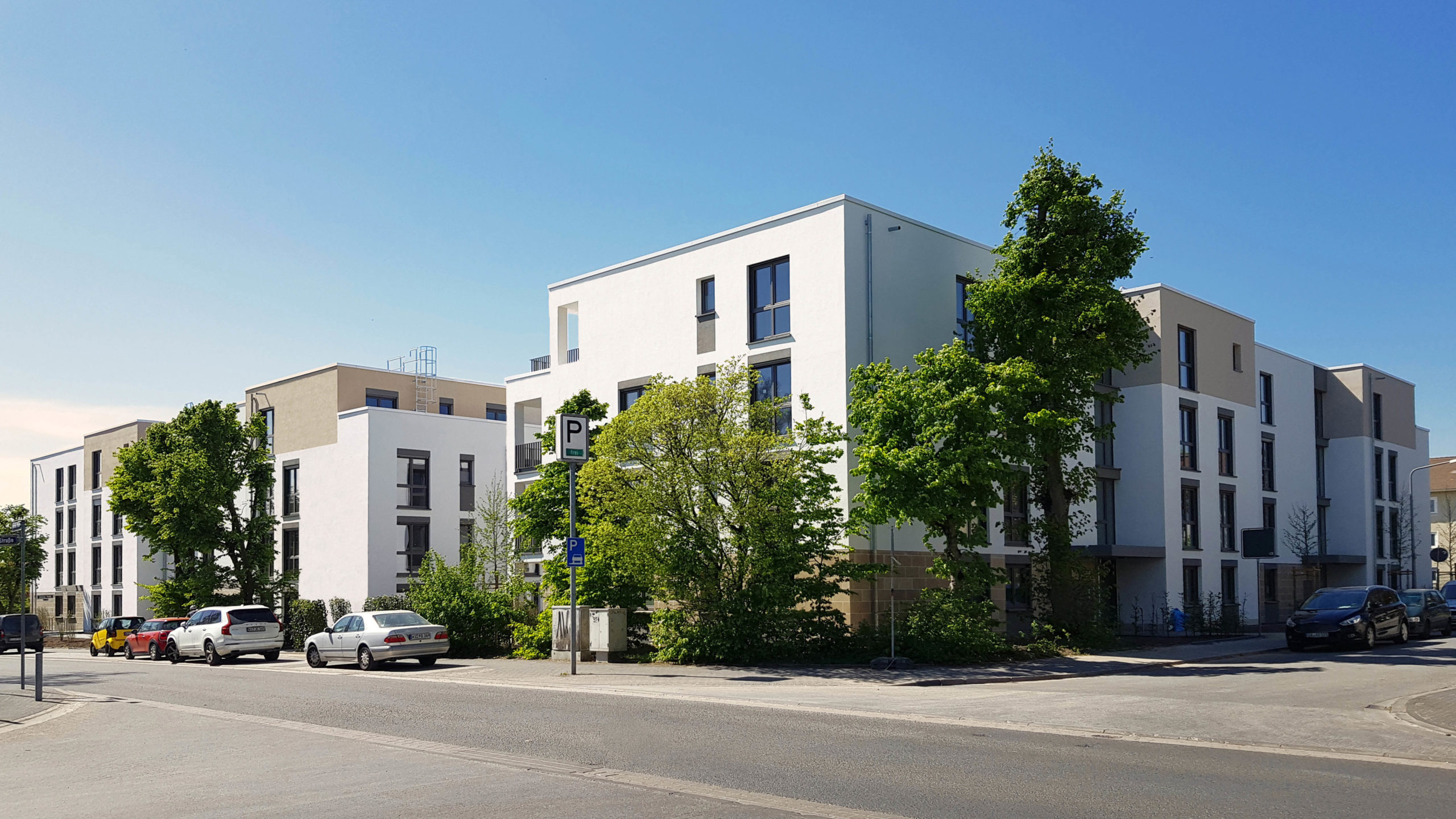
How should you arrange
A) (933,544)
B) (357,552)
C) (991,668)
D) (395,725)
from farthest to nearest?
(357,552) < (933,544) < (991,668) < (395,725)

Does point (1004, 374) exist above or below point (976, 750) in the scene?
above

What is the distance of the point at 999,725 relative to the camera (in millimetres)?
14695

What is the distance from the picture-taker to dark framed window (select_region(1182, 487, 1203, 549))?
3694cm

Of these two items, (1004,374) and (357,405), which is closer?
(1004,374)

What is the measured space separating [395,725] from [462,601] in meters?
17.2

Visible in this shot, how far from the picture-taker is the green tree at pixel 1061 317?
2627 centimetres

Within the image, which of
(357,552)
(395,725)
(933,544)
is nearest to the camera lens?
(395,725)

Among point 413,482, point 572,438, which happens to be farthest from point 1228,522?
point 413,482

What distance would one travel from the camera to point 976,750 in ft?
39.5

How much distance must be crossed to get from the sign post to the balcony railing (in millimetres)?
9663

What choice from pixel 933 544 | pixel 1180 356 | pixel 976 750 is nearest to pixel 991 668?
pixel 933 544

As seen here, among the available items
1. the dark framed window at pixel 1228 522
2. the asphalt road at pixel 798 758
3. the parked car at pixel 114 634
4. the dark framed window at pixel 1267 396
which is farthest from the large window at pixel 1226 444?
the parked car at pixel 114 634

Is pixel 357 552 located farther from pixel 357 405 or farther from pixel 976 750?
pixel 976 750

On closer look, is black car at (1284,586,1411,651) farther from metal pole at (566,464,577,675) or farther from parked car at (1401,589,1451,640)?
metal pole at (566,464,577,675)
